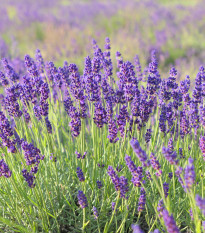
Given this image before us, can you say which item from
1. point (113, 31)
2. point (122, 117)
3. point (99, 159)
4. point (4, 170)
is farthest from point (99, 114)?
point (113, 31)

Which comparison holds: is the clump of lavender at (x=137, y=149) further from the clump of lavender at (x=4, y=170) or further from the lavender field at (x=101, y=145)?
the clump of lavender at (x=4, y=170)

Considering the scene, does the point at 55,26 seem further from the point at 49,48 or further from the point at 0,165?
the point at 0,165

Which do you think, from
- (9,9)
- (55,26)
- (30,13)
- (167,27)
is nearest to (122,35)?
(167,27)

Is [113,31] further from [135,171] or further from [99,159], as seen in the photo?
[135,171]

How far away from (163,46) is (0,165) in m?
9.95

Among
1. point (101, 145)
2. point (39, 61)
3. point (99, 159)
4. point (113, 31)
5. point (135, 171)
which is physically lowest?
point (135, 171)

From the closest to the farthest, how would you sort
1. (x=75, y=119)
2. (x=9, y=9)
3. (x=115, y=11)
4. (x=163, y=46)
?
1. (x=75, y=119)
2. (x=163, y=46)
3. (x=115, y=11)
4. (x=9, y=9)

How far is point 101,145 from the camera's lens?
265 cm

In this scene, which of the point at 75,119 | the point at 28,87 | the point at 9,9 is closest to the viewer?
the point at 75,119

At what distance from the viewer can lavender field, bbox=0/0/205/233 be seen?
6.39 ft

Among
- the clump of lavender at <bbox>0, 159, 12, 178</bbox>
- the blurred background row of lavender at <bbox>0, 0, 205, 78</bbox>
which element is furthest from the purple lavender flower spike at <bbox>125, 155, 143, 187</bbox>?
the blurred background row of lavender at <bbox>0, 0, 205, 78</bbox>

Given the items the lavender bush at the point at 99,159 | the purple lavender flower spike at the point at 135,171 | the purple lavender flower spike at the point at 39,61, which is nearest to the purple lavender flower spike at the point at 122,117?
the lavender bush at the point at 99,159

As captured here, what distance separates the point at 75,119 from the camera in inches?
84.1

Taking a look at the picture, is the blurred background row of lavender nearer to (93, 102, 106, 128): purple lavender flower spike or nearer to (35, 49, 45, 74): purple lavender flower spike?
(35, 49, 45, 74): purple lavender flower spike
